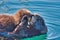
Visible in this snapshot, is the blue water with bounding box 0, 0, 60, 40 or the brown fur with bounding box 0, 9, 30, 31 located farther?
the blue water with bounding box 0, 0, 60, 40

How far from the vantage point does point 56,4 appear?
22.3 ft

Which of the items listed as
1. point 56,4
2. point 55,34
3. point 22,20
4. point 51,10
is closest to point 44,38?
point 55,34

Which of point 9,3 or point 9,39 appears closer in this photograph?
point 9,39

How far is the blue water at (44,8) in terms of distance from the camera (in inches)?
211

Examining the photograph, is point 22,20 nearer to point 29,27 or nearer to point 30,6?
point 29,27

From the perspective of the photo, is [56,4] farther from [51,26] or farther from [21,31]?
[21,31]

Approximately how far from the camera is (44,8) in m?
6.54

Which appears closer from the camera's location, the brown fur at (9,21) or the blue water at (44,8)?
the brown fur at (9,21)

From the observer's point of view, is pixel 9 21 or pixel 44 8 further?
pixel 44 8

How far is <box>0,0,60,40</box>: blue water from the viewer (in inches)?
211

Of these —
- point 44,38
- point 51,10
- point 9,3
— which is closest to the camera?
point 44,38

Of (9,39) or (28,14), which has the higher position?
(28,14)

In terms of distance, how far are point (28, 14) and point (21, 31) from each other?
333mm

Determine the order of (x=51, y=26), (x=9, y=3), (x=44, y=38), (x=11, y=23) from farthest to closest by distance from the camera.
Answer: (x=9, y=3) < (x=51, y=26) < (x=44, y=38) < (x=11, y=23)
